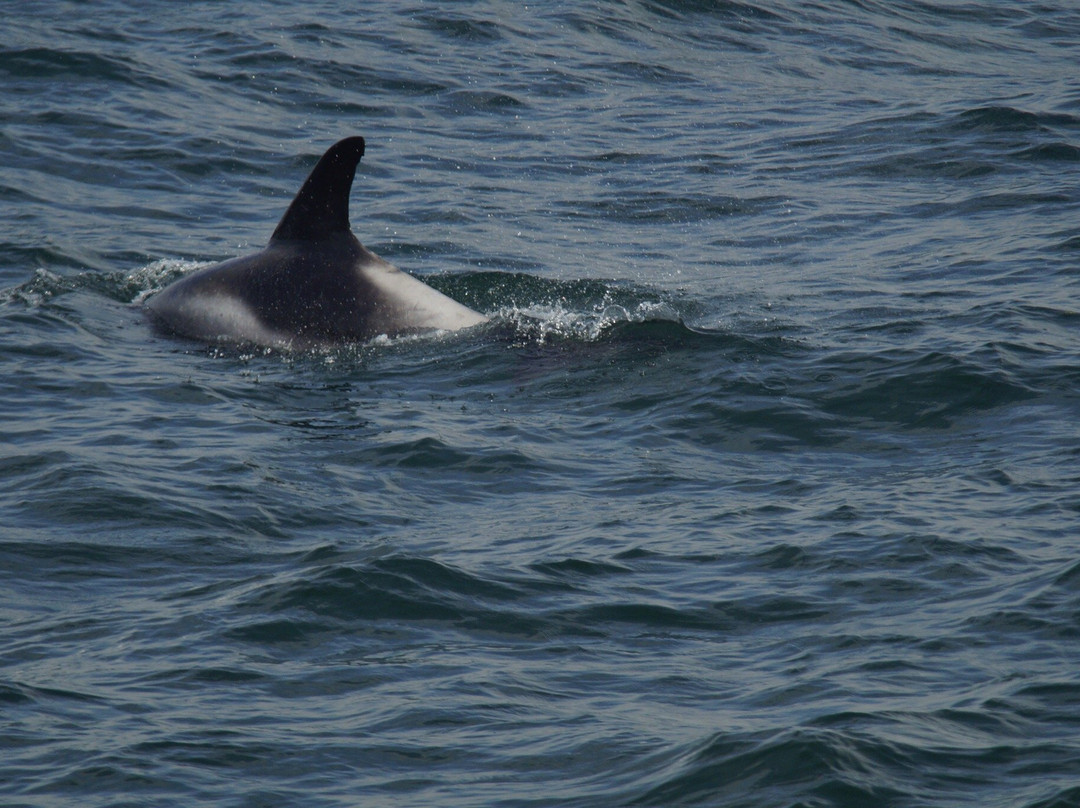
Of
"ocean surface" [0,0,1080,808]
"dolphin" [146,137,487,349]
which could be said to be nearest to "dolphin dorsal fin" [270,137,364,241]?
"dolphin" [146,137,487,349]

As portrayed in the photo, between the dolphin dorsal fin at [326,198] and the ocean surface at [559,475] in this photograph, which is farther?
the dolphin dorsal fin at [326,198]

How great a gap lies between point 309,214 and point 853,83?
52.8 ft

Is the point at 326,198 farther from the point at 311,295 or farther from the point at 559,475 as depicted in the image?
the point at 559,475

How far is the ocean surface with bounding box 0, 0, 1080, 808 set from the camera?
689 cm

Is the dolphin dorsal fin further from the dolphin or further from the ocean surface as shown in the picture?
the ocean surface

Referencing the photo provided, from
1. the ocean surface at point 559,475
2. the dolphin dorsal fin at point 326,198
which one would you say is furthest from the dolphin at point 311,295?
the ocean surface at point 559,475

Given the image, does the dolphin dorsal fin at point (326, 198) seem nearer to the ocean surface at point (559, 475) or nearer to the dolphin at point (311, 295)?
the dolphin at point (311, 295)

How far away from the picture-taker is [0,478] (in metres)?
10.2

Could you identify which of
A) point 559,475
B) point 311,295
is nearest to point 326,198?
point 311,295

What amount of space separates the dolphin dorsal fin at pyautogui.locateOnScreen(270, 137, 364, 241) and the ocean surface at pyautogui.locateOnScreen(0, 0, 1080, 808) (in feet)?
3.57

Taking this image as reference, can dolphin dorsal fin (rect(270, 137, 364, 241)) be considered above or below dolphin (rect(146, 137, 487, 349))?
above

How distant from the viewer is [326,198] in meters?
13.1

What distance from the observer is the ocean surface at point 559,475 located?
22.6ft

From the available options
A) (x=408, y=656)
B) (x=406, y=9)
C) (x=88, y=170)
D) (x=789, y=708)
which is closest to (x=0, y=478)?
(x=408, y=656)
